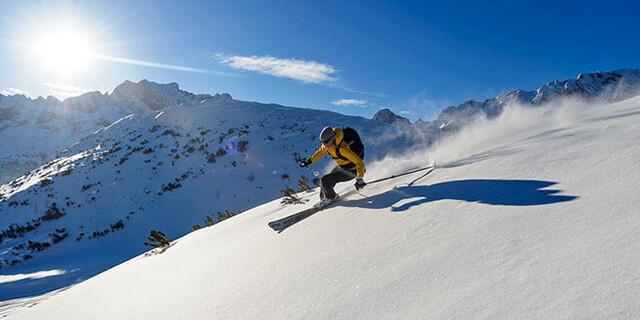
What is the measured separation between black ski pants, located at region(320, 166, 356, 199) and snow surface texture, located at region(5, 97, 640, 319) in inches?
33.3

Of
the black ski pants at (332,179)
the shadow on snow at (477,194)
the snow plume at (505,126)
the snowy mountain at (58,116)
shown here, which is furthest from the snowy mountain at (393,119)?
the snowy mountain at (58,116)

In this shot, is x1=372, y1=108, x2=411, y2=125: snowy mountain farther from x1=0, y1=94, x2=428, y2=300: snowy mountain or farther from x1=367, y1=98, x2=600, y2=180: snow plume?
x1=367, y1=98, x2=600, y2=180: snow plume

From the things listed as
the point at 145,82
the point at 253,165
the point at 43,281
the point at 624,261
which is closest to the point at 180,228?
the point at 43,281

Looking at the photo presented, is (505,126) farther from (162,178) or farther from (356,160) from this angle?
(162,178)

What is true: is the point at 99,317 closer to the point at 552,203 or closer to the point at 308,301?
the point at 308,301

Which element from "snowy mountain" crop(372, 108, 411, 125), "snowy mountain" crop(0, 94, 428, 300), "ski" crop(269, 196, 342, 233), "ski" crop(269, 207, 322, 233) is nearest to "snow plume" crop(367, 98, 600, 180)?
"ski" crop(269, 196, 342, 233)

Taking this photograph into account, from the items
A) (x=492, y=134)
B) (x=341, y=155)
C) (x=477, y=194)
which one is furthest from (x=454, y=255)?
(x=492, y=134)

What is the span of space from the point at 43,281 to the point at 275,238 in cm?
1234

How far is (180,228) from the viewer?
16359 millimetres

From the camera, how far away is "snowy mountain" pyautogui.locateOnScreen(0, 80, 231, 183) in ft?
417

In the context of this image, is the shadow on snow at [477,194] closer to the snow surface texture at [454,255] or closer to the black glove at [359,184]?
the snow surface texture at [454,255]

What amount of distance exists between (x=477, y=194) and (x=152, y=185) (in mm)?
21219

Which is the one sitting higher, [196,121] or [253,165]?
[196,121]

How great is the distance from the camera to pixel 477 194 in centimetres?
378
